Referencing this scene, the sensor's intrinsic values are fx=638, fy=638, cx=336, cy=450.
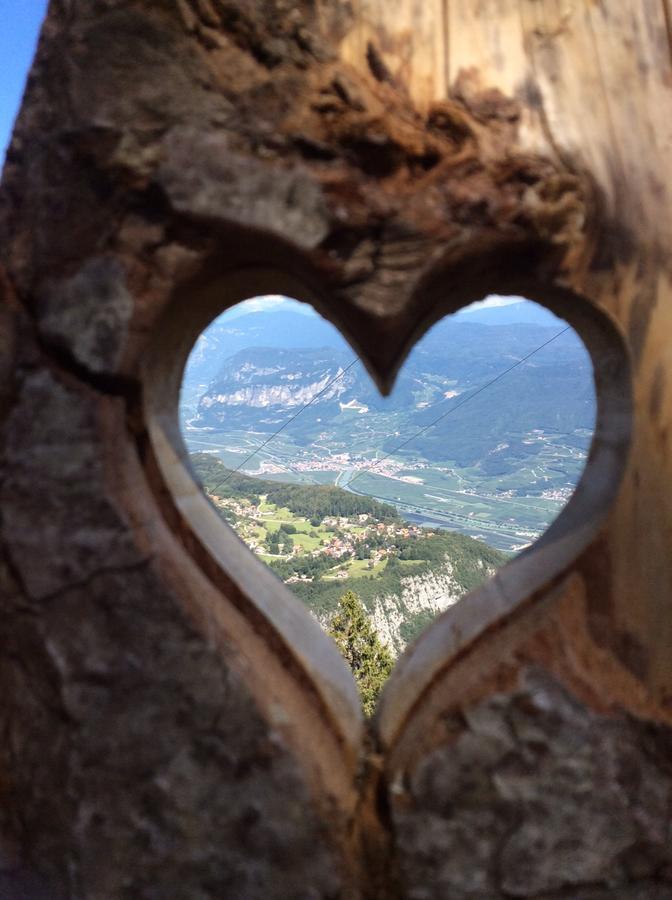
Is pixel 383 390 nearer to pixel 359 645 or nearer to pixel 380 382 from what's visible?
pixel 380 382

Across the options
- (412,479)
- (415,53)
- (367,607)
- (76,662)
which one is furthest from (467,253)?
(412,479)

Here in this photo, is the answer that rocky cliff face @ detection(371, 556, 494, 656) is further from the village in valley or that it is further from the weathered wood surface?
the weathered wood surface

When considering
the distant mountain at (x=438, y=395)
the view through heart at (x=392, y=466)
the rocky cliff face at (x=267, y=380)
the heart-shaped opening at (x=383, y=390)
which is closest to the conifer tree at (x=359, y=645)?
the view through heart at (x=392, y=466)

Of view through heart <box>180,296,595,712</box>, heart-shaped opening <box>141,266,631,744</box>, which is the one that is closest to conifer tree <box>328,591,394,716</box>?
view through heart <box>180,296,595,712</box>

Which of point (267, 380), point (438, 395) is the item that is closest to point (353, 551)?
point (438, 395)

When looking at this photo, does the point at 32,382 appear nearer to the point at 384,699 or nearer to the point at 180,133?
the point at 180,133

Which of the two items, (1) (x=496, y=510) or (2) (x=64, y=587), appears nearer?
(2) (x=64, y=587)
